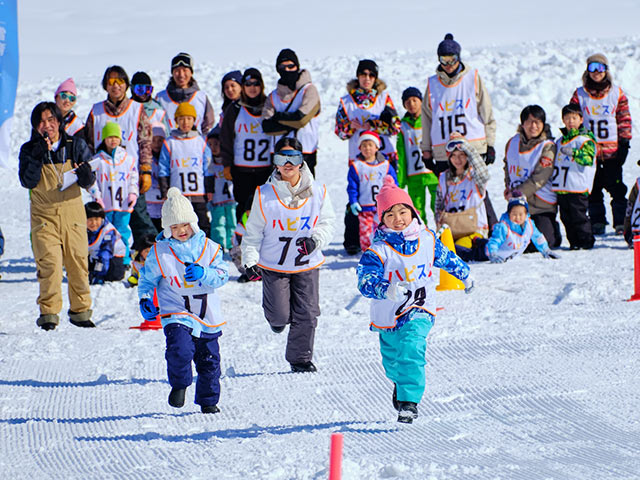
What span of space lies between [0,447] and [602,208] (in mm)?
8364

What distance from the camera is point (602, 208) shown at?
456 inches

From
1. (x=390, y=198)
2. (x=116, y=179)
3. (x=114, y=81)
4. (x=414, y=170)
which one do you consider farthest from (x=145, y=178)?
(x=390, y=198)

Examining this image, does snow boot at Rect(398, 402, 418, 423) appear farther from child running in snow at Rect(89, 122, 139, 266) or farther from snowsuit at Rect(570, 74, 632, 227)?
snowsuit at Rect(570, 74, 632, 227)

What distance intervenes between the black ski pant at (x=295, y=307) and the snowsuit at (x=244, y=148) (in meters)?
3.24

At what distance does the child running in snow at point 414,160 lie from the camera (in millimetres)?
11008

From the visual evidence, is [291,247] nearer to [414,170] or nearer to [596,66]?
[414,170]

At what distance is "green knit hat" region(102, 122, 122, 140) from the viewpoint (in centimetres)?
966

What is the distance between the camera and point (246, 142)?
9828 millimetres

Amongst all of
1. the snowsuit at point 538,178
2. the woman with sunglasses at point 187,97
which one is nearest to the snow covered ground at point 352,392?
the snowsuit at point 538,178

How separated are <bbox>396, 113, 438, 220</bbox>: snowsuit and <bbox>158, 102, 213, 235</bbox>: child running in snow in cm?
229

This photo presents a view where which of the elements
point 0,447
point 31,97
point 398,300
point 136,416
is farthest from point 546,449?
point 31,97

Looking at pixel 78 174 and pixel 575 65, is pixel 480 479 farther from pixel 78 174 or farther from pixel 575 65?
pixel 575 65

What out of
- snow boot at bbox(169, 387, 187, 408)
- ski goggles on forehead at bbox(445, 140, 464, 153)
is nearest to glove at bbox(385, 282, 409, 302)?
snow boot at bbox(169, 387, 187, 408)

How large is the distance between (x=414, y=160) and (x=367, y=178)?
985 millimetres
